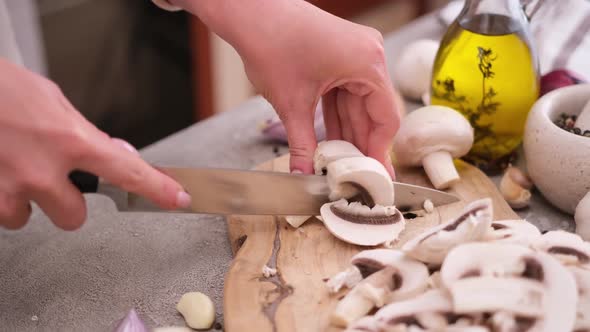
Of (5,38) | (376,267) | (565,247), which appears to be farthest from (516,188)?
(5,38)

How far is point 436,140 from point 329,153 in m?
0.21

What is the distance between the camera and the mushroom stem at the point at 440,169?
1145mm

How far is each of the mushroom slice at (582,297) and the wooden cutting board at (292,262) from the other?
23cm

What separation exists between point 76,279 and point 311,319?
1.31 ft

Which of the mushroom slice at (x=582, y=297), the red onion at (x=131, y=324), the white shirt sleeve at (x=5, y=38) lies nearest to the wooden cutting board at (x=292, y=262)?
the red onion at (x=131, y=324)

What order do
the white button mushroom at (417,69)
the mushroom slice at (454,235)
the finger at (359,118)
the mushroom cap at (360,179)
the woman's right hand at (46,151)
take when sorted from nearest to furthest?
the woman's right hand at (46,151), the mushroom slice at (454,235), the mushroom cap at (360,179), the finger at (359,118), the white button mushroom at (417,69)

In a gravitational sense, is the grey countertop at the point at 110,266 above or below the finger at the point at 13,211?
below

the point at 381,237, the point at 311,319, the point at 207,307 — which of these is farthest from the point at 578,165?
the point at 207,307

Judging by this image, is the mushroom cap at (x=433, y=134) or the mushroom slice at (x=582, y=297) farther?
the mushroom cap at (x=433, y=134)

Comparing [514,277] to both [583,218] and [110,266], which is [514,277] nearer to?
[583,218]

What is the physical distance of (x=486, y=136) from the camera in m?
1.24

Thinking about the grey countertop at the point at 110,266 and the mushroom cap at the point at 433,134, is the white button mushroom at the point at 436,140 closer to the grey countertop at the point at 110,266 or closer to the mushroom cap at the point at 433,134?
the mushroom cap at the point at 433,134

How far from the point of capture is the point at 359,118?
114 cm

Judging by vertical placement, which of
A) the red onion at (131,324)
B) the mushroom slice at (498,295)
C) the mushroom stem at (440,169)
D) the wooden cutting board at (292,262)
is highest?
the mushroom slice at (498,295)
